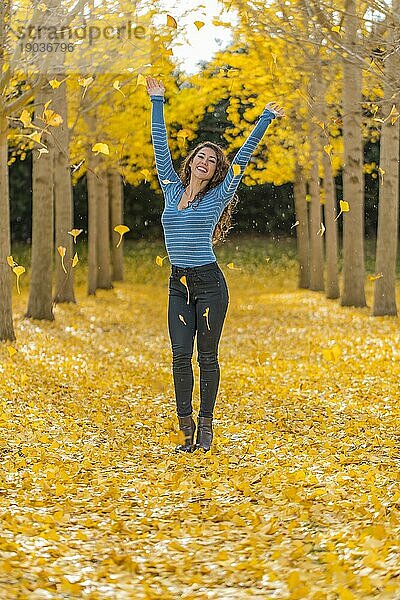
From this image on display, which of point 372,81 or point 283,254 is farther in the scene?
point 283,254

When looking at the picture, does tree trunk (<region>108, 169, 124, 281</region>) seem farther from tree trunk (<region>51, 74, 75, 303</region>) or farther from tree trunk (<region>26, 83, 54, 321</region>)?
tree trunk (<region>26, 83, 54, 321</region>)

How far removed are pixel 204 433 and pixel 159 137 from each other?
1894 millimetres

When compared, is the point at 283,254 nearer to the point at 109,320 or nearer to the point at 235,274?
the point at 235,274

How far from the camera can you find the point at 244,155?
19.7 ft

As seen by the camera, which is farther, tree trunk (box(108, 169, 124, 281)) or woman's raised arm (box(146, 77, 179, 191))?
tree trunk (box(108, 169, 124, 281))

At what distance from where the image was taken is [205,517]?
495cm

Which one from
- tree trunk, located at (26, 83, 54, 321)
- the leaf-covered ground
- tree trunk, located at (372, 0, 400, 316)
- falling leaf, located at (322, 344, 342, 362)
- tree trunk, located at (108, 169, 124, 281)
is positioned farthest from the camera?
tree trunk, located at (108, 169, 124, 281)

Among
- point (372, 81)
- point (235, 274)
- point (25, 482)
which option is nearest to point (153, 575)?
point (25, 482)

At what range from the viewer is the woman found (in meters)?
6.04

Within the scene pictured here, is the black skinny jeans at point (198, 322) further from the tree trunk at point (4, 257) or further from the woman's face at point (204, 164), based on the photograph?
the tree trunk at point (4, 257)

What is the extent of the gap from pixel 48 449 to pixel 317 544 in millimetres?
2606

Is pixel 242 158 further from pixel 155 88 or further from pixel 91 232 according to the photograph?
pixel 91 232

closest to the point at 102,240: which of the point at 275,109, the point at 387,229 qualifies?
the point at 387,229

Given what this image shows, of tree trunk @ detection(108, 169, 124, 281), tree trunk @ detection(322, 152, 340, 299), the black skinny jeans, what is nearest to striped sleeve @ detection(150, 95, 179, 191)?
the black skinny jeans
